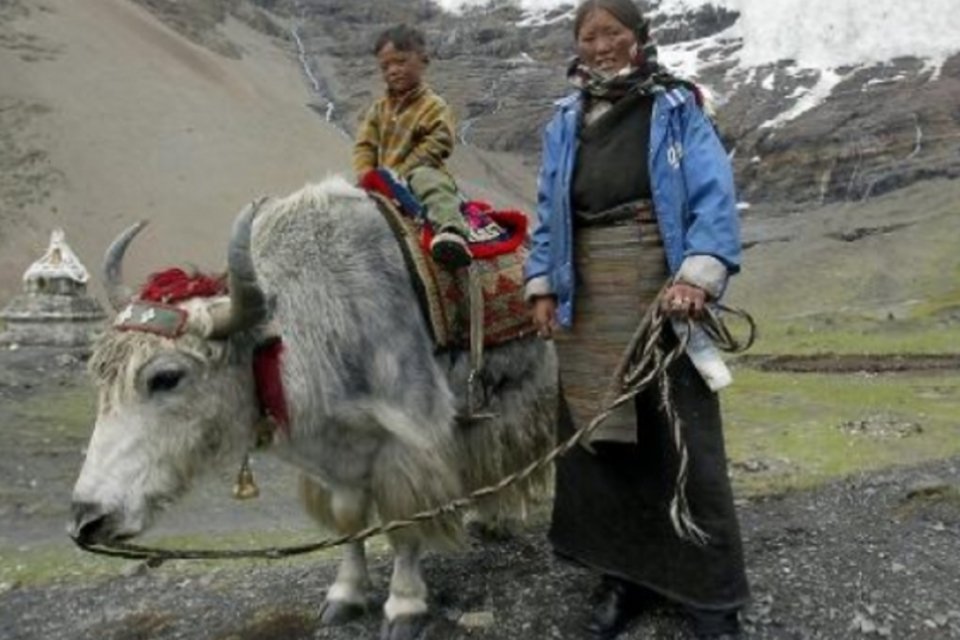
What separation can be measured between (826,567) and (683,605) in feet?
2.93

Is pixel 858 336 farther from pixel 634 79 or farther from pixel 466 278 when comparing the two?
pixel 634 79

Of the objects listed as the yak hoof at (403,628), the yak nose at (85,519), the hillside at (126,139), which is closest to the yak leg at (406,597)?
the yak hoof at (403,628)

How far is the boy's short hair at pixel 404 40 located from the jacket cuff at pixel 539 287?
1.32 m

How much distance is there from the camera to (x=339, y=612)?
14.6 ft

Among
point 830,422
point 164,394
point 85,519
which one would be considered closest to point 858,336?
point 830,422

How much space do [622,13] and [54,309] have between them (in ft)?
57.2

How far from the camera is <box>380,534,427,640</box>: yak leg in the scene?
4.19 m

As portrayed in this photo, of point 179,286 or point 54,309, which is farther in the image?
point 54,309

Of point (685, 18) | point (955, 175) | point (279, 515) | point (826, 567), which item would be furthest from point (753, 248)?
point (685, 18)

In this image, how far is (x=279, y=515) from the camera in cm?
905

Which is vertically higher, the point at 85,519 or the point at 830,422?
the point at 85,519

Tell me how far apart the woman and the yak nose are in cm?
159

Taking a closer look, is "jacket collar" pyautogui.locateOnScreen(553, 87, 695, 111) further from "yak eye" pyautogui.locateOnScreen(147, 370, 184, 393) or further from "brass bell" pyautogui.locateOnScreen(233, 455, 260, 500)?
"brass bell" pyautogui.locateOnScreen(233, 455, 260, 500)

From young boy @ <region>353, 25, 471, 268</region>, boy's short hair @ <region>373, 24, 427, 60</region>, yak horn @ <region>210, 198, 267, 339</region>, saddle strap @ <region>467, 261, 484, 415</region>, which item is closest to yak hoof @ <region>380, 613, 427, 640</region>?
saddle strap @ <region>467, 261, 484, 415</region>
